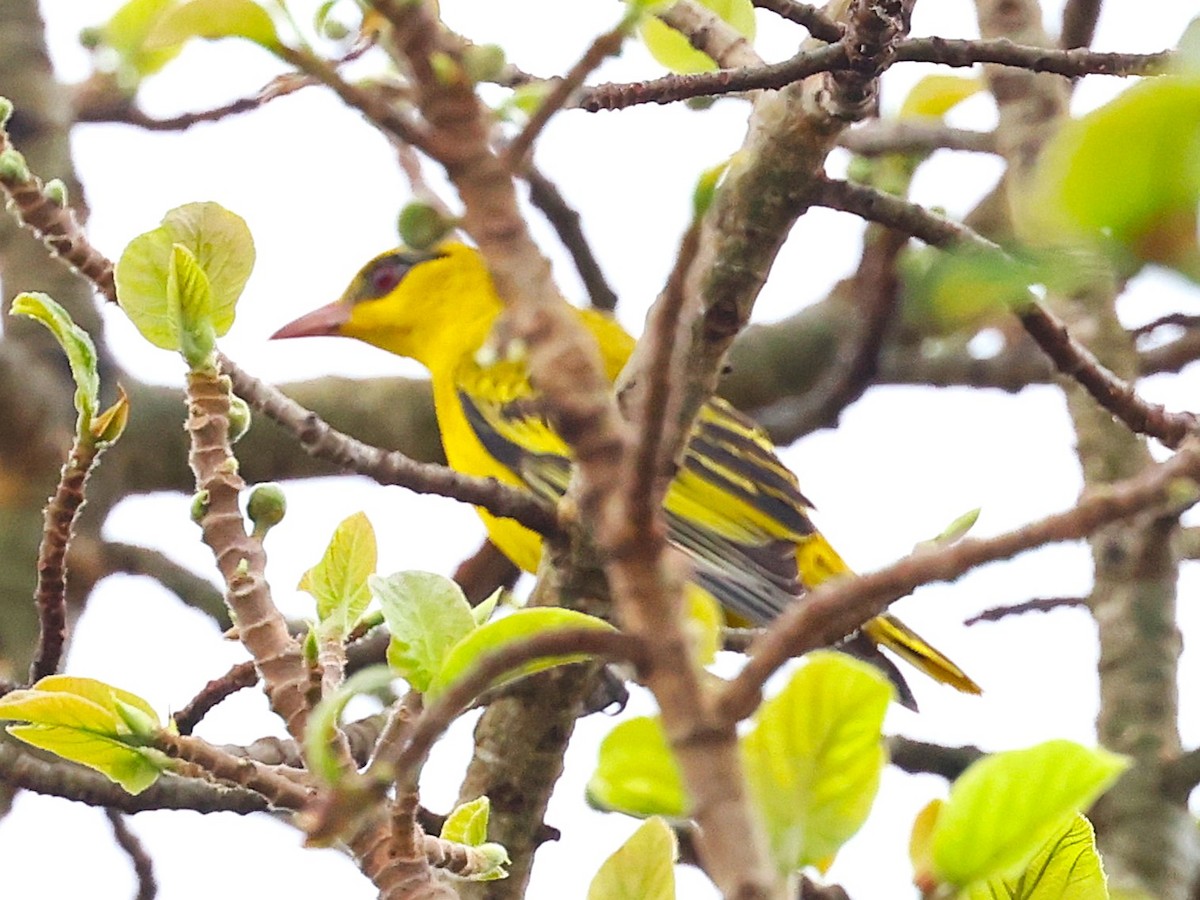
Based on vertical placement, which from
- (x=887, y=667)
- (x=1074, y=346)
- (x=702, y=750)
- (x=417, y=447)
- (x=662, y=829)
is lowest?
(x=702, y=750)

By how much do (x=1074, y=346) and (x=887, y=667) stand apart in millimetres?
1046

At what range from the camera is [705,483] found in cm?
309

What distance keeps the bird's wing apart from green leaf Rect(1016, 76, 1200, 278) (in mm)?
2357

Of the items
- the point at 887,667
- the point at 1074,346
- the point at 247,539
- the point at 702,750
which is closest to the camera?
the point at 702,750

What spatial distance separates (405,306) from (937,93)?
1.81 meters

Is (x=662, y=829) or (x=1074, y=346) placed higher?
(x=1074, y=346)

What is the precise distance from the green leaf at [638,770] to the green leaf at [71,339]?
23.0 inches

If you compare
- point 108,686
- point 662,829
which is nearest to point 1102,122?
point 662,829

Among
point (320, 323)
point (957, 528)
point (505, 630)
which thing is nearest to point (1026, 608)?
point (957, 528)

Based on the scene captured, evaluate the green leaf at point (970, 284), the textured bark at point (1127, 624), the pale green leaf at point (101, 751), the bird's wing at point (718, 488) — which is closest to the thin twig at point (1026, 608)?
the textured bark at point (1127, 624)

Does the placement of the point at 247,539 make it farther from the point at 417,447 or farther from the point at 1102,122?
the point at 417,447

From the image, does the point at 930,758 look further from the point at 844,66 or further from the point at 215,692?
the point at 844,66

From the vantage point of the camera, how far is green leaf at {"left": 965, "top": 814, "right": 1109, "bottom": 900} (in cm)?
85

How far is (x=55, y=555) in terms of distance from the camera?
1.36 m
